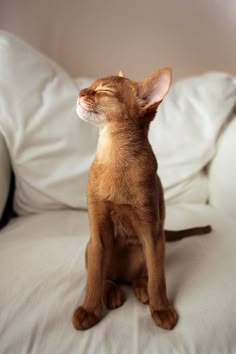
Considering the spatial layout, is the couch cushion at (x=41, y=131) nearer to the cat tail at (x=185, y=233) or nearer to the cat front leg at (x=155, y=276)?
the cat tail at (x=185, y=233)

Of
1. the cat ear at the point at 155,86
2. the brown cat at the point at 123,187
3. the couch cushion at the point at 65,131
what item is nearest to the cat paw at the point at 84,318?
the brown cat at the point at 123,187

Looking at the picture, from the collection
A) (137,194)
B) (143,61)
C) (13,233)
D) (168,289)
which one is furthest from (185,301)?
(143,61)

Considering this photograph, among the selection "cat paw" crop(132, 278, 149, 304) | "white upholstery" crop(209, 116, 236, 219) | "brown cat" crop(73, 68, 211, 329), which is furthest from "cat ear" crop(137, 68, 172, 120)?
"white upholstery" crop(209, 116, 236, 219)

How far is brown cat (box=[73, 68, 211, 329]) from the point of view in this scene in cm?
58

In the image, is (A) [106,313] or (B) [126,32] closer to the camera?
(A) [106,313]

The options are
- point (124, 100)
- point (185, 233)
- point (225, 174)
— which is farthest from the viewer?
point (225, 174)

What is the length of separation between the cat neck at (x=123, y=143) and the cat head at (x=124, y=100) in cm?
1

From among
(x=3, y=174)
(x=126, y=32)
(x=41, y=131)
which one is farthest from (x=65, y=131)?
(x=126, y=32)

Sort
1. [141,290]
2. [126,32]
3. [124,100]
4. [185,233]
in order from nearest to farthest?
[124,100] < [141,290] < [185,233] < [126,32]

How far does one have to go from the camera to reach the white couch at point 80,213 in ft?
1.91

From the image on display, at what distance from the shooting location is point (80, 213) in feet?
3.63

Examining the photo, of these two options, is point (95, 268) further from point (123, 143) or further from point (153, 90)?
point (153, 90)

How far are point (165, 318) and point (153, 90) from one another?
1.37ft

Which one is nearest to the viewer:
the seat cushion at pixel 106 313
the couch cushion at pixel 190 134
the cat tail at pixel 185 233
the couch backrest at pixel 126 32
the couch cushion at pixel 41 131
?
the seat cushion at pixel 106 313
